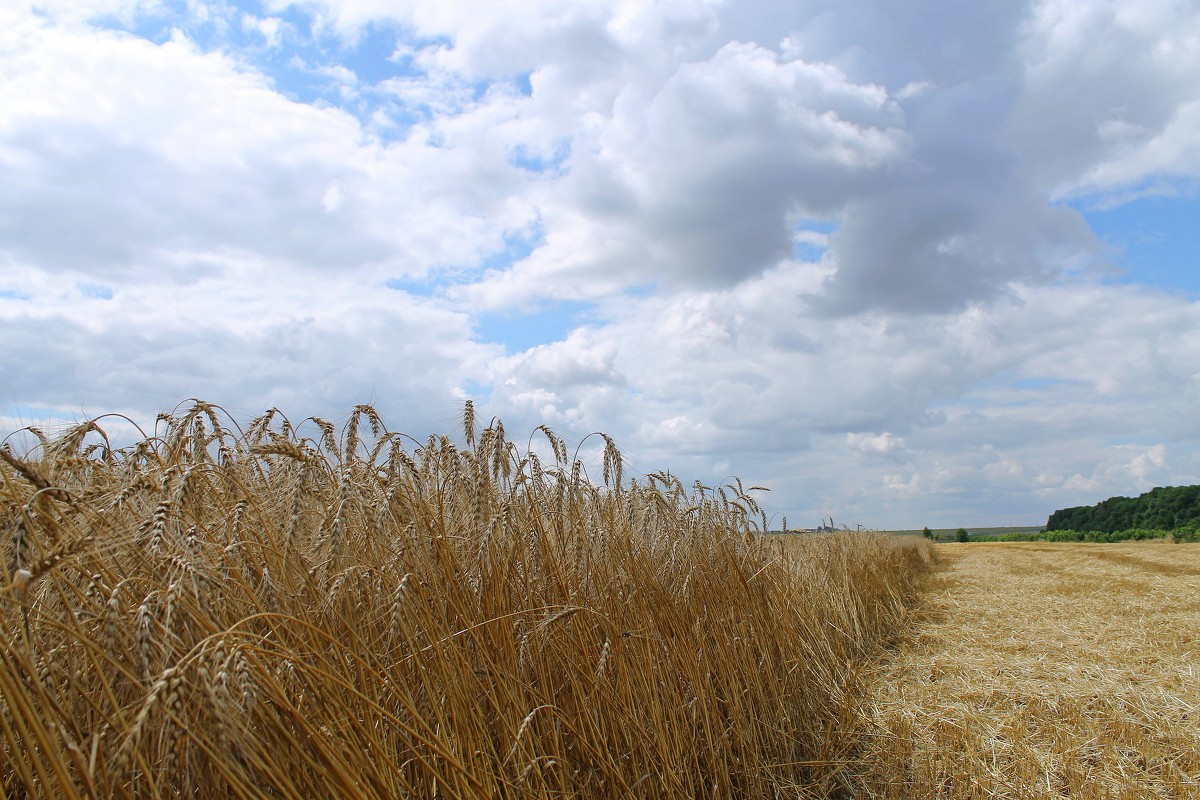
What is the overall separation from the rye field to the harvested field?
0.09 feet

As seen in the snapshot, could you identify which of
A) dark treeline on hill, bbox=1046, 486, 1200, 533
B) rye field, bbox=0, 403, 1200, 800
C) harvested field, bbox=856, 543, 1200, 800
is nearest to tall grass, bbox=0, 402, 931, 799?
rye field, bbox=0, 403, 1200, 800

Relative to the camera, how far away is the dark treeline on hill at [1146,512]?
3944 cm

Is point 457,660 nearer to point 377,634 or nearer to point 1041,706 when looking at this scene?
point 377,634

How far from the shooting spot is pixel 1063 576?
47.6 ft

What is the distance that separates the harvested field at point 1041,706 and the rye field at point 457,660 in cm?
3

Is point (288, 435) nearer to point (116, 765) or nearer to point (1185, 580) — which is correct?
point (116, 765)

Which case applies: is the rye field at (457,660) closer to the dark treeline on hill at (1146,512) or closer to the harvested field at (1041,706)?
the harvested field at (1041,706)

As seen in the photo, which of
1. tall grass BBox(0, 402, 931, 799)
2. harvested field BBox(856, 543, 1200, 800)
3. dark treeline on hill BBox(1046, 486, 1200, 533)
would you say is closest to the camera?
tall grass BBox(0, 402, 931, 799)

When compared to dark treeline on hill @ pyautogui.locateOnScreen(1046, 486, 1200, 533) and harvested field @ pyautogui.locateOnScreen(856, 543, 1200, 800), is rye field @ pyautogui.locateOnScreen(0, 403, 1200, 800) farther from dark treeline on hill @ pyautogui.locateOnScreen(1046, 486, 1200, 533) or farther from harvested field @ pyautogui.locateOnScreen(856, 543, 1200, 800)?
dark treeline on hill @ pyautogui.locateOnScreen(1046, 486, 1200, 533)

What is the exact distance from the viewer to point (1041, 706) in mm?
5055

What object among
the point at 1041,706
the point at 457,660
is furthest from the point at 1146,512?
the point at 457,660

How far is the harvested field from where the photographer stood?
153 inches

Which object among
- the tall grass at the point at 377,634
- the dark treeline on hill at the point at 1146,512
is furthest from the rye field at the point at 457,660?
the dark treeline on hill at the point at 1146,512

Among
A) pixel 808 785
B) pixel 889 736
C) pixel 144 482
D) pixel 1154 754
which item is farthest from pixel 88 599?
pixel 1154 754
